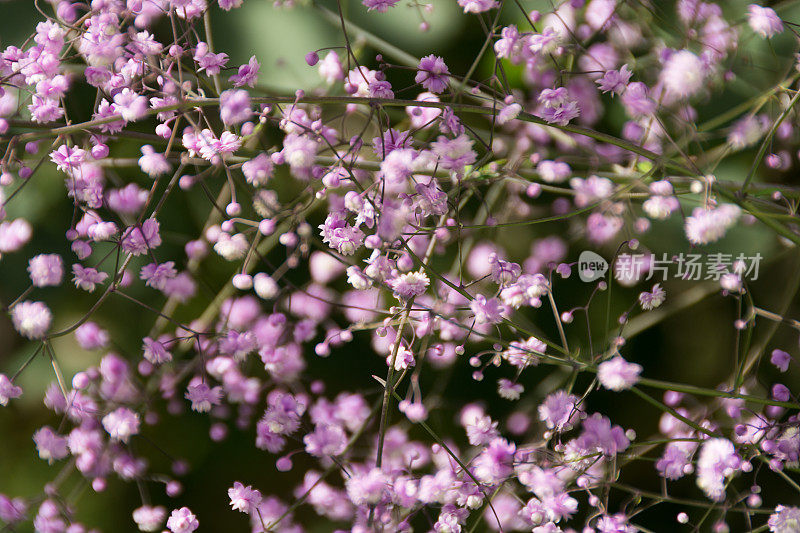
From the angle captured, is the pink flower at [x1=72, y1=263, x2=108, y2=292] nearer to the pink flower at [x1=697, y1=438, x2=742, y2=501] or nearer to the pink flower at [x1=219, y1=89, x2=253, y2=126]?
the pink flower at [x1=219, y1=89, x2=253, y2=126]

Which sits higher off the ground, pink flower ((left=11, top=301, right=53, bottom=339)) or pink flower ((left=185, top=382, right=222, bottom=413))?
pink flower ((left=11, top=301, right=53, bottom=339))

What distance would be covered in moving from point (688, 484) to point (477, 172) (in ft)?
2.17

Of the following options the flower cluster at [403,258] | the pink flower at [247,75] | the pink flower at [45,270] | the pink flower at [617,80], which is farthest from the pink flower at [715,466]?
the pink flower at [45,270]

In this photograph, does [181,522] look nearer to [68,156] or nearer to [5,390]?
[5,390]

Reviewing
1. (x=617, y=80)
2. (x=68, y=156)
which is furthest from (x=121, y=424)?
(x=617, y=80)

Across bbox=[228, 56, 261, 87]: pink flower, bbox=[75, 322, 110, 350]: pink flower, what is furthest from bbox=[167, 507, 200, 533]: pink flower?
bbox=[228, 56, 261, 87]: pink flower

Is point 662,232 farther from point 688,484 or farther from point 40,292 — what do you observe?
point 40,292

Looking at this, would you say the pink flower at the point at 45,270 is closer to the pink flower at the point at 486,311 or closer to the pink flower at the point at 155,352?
the pink flower at the point at 155,352

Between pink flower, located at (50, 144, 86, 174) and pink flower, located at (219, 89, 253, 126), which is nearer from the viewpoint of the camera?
pink flower, located at (219, 89, 253, 126)

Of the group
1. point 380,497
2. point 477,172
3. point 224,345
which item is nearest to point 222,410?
point 224,345
